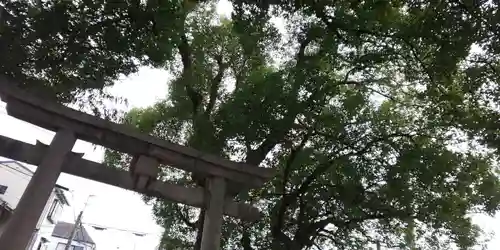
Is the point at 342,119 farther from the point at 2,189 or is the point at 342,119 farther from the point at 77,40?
the point at 2,189

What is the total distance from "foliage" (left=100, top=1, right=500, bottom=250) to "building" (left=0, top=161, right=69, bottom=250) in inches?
392

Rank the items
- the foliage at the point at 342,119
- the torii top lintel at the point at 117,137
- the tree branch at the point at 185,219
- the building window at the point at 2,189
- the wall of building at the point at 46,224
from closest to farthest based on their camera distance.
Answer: the torii top lintel at the point at 117,137 → the foliage at the point at 342,119 → the tree branch at the point at 185,219 → the building window at the point at 2,189 → the wall of building at the point at 46,224

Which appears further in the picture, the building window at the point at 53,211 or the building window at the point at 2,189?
the building window at the point at 53,211

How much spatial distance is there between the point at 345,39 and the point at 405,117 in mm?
2664

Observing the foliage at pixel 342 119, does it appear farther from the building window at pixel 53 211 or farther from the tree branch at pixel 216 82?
the building window at pixel 53 211

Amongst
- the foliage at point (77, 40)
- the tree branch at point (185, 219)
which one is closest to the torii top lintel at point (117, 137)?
the foliage at point (77, 40)

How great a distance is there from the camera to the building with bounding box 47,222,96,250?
65.7 feet

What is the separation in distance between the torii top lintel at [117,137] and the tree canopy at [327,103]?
2.00 ft

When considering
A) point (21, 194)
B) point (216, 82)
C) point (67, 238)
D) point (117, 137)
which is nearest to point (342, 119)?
point (216, 82)

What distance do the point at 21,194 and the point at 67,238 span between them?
17.7 feet

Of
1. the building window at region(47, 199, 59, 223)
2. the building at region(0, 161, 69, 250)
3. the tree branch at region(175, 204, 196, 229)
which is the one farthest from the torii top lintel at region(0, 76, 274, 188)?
the building window at region(47, 199, 59, 223)

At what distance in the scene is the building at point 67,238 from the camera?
20.0 m

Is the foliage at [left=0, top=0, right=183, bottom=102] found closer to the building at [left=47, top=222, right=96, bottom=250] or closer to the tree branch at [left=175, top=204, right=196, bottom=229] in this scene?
the tree branch at [left=175, top=204, right=196, bottom=229]

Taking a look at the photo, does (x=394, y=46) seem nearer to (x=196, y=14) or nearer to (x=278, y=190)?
(x=278, y=190)
